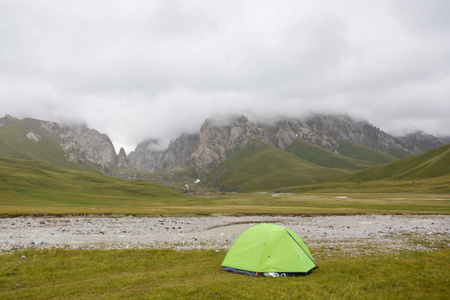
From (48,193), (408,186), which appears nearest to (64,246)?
(48,193)

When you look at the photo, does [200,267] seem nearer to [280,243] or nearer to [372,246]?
[280,243]

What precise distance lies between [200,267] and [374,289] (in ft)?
40.0

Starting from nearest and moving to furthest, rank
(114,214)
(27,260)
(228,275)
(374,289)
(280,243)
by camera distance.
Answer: (374,289), (228,275), (280,243), (27,260), (114,214)

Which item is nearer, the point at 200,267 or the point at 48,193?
the point at 200,267

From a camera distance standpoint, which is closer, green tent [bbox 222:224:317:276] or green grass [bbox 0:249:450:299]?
green grass [bbox 0:249:450:299]

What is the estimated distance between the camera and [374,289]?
1409 centimetres

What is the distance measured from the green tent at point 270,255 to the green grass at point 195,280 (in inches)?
36.3

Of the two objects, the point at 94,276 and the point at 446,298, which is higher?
the point at 446,298

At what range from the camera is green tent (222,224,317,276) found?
18594mm

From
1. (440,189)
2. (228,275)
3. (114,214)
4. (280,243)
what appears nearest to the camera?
(228,275)

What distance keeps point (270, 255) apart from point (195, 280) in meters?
5.92

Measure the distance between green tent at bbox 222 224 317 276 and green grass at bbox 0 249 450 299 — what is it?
0.92m

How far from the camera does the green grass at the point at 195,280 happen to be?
1384 centimetres

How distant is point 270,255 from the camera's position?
1922 centimetres
